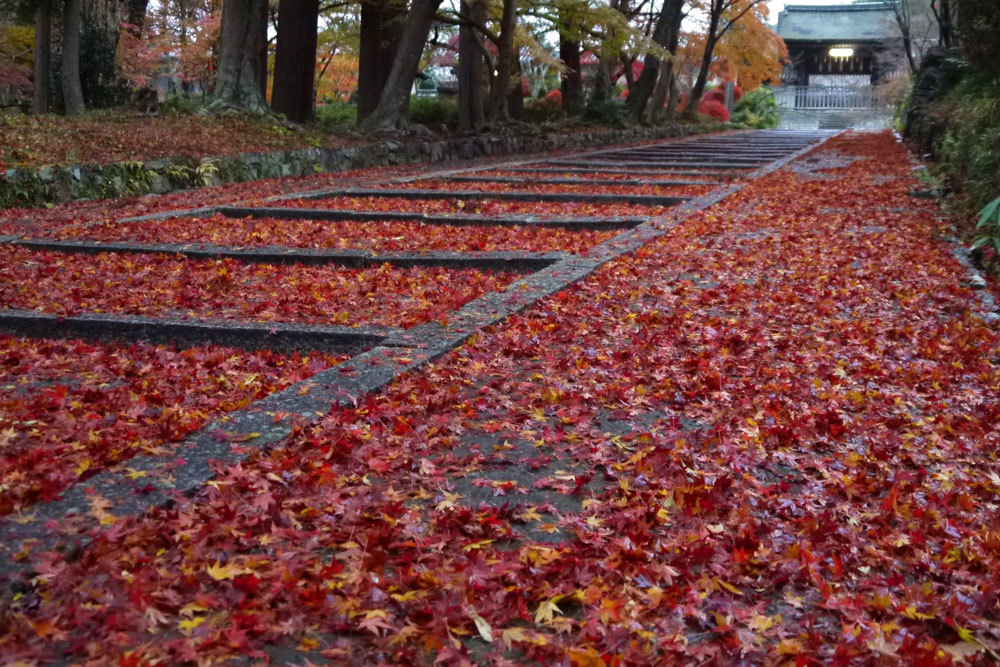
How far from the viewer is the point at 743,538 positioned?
2475mm

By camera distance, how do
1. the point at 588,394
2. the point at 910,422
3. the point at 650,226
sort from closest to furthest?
the point at 910,422, the point at 588,394, the point at 650,226

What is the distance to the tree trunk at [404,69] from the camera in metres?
16.0

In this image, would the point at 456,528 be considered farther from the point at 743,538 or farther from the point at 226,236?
the point at 226,236

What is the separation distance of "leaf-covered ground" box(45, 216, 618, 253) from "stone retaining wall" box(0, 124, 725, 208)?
257 centimetres

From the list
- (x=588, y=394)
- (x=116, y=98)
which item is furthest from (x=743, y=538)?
(x=116, y=98)

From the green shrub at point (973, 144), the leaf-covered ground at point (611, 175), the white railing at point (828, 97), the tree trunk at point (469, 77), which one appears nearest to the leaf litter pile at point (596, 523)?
the green shrub at point (973, 144)

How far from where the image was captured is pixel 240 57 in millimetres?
15500

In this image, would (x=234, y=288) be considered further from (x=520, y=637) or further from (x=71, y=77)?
(x=71, y=77)

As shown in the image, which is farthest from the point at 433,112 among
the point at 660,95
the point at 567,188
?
the point at 567,188

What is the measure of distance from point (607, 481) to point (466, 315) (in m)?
1.97

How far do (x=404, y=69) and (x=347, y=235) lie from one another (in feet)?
31.6

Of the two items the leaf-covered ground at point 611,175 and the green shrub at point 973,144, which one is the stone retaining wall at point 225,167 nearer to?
the leaf-covered ground at point 611,175

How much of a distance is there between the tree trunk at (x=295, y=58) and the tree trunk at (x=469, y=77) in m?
3.21

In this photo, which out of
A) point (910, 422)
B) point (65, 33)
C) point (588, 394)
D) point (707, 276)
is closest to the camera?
point (910, 422)
